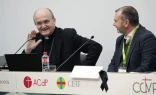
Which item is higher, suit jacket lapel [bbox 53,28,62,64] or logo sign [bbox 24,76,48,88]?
suit jacket lapel [bbox 53,28,62,64]

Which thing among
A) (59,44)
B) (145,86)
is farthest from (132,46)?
(145,86)

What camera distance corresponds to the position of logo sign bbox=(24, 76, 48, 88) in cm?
128

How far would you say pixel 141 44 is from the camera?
202cm

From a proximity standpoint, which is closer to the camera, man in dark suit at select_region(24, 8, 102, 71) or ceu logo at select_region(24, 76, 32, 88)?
ceu logo at select_region(24, 76, 32, 88)

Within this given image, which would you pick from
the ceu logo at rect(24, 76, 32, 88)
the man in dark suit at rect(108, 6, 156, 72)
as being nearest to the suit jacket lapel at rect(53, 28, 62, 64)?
the man in dark suit at rect(108, 6, 156, 72)

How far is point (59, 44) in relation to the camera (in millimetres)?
2240

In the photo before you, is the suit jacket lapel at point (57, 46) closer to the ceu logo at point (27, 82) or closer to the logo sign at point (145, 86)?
the ceu logo at point (27, 82)

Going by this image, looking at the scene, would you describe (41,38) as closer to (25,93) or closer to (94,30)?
(94,30)

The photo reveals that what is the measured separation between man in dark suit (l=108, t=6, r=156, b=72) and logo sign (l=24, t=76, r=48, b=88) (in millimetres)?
744

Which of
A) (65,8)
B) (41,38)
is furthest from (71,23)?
(41,38)

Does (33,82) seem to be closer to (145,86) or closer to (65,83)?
(65,83)

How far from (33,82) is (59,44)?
972mm

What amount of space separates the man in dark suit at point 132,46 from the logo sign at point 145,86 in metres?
0.70

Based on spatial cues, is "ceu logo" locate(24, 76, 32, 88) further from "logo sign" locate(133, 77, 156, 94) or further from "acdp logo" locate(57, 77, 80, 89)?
"logo sign" locate(133, 77, 156, 94)
